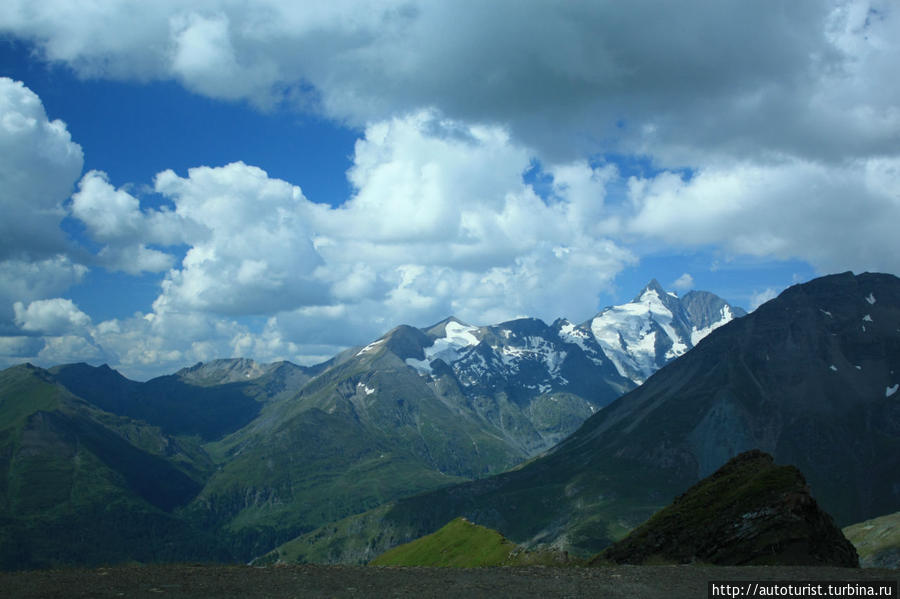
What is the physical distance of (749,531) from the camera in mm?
45000

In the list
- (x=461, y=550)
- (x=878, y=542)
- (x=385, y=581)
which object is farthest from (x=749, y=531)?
(x=878, y=542)

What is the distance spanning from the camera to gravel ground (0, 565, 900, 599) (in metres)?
29.3

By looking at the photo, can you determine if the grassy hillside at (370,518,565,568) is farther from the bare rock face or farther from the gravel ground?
the gravel ground

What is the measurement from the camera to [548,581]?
33.0 meters

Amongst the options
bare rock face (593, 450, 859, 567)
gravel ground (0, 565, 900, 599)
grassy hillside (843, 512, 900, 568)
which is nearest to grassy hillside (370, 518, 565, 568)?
bare rock face (593, 450, 859, 567)

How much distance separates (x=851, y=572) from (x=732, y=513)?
13.9 m

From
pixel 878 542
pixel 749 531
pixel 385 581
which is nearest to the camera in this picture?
pixel 385 581

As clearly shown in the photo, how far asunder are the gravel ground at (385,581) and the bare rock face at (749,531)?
7.59 m

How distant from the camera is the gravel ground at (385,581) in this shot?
2934 cm

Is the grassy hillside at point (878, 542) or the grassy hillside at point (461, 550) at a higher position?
the grassy hillside at point (461, 550)

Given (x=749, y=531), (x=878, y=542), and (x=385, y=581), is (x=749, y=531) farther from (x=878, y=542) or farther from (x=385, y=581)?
(x=878, y=542)

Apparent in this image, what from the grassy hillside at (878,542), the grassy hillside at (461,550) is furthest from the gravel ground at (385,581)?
the grassy hillside at (878,542)

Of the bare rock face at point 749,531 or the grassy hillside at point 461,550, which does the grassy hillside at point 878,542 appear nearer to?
the grassy hillside at point 461,550

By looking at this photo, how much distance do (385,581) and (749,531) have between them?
27505 mm
